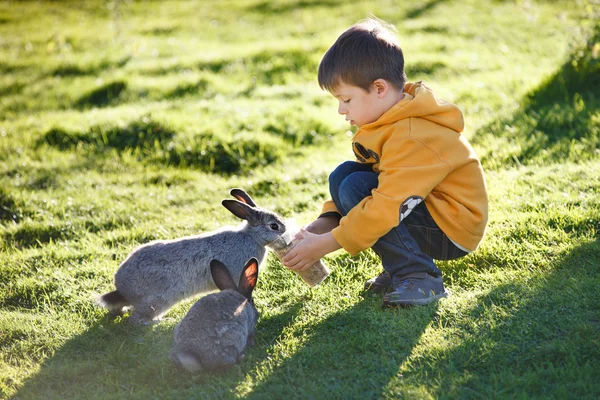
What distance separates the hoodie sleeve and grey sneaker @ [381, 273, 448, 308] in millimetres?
400

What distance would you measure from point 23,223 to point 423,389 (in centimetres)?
445

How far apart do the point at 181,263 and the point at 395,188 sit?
1.58m

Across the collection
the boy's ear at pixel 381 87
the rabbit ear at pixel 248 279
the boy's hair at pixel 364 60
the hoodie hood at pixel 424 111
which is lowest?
the rabbit ear at pixel 248 279

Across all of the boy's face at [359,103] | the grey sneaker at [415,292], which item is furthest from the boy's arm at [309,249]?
the boy's face at [359,103]

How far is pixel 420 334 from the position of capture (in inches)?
153

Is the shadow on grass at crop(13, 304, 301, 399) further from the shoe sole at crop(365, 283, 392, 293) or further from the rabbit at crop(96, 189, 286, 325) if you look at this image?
the shoe sole at crop(365, 283, 392, 293)

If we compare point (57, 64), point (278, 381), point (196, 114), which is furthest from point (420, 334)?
point (57, 64)

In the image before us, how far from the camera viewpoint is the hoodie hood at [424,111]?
4.10 meters

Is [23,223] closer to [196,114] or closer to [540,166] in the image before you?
[196,114]

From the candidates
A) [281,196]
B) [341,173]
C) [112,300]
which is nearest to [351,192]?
[341,173]

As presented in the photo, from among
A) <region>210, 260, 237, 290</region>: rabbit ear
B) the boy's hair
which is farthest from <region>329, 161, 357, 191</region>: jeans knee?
<region>210, 260, 237, 290</region>: rabbit ear

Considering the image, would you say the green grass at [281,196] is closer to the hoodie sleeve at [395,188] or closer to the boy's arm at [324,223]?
the boy's arm at [324,223]

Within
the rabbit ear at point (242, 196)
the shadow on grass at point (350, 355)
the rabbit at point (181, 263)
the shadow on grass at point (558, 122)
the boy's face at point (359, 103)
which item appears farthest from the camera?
the shadow on grass at point (558, 122)

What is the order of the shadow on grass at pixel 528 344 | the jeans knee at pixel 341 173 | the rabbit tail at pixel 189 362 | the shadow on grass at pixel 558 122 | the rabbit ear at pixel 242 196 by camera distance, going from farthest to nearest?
1. the shadow on grass at pixel 558 122
2. the rabbit ear at pixel 242 196
3. the jeans knee at pixel 341 173
4. the rabbit tail at pixel 189 362
5. the shadow on grass at pixel 528 344
